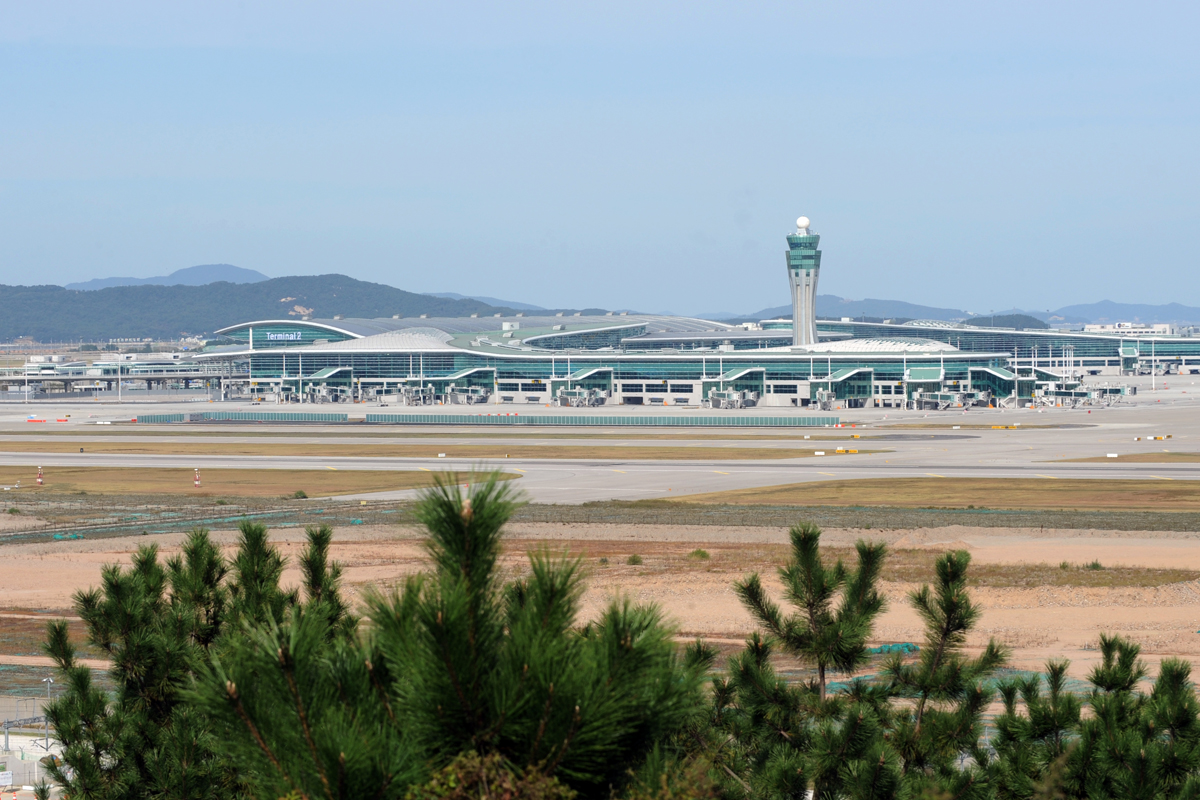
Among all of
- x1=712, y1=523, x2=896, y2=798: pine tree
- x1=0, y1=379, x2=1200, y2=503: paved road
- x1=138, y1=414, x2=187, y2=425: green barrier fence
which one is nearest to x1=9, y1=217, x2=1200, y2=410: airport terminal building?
x1=0, y1=379, x2=1200, y2=503: paved road

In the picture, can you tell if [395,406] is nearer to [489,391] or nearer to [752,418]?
[489,391]

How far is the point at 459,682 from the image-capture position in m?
6.38

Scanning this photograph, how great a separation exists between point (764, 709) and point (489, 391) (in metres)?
169

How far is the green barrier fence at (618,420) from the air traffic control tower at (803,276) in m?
64.4

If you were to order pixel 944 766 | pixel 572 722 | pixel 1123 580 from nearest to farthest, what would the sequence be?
pixel 572 722
pixel 944 766
pixel 1123 580

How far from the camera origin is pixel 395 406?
544 ft

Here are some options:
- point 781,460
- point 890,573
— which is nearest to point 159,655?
point 890,573

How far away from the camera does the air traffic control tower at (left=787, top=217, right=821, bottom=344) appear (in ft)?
636

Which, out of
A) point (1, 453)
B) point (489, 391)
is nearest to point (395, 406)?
point (489, 391)

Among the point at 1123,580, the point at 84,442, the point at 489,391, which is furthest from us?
the point at 489,391

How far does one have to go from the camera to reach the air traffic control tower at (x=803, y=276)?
636 ft

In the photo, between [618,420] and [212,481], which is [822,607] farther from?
A: [618,420]

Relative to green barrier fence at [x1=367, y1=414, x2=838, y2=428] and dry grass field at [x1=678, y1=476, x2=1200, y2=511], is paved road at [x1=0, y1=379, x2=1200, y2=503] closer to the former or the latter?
dry grass field at [x1=678, y1=476, x2=1200, y2=511]

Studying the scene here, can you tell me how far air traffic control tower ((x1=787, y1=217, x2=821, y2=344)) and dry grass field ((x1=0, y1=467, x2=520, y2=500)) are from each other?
12443 cm
